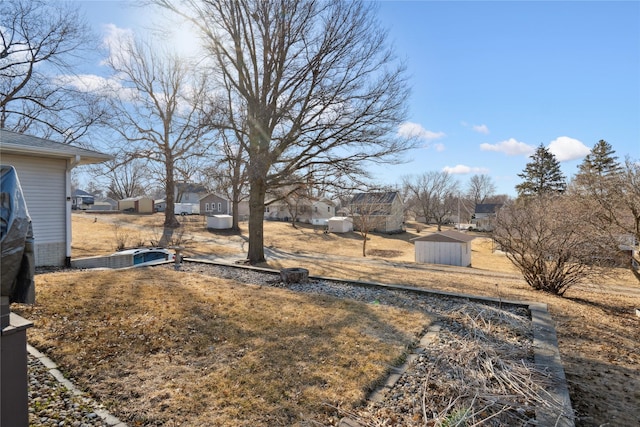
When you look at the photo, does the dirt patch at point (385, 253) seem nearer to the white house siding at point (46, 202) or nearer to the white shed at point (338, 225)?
the white shed at point (338, 225)

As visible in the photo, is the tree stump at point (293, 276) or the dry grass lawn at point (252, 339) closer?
the dry grass lawn at point (252, 339)

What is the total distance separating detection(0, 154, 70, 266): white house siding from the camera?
8.52m

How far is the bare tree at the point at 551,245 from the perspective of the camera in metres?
8.30

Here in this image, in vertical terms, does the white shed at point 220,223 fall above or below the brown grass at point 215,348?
above

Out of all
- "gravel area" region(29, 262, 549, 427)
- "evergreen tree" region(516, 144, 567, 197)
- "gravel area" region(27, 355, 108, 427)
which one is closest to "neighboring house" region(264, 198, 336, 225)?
"evergreen tree" region(516, 144, 567, 197)

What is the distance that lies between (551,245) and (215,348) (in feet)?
29.5

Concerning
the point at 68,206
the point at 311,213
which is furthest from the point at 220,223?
the point at 68,206

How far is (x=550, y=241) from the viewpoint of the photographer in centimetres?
873

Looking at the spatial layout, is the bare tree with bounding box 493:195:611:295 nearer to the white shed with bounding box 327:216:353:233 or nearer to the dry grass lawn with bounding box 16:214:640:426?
the dry grass lawn with bounding box 16:214:640:426

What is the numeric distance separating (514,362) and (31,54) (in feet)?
62.6

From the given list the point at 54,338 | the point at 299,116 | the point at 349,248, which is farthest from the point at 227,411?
the point at 349,248

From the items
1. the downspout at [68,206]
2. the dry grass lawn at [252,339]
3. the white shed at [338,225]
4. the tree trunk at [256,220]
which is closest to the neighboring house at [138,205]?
the white shed at [338,225]

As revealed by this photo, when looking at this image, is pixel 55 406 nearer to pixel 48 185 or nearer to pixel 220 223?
pixel 48 185

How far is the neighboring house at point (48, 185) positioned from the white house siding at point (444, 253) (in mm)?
20826
